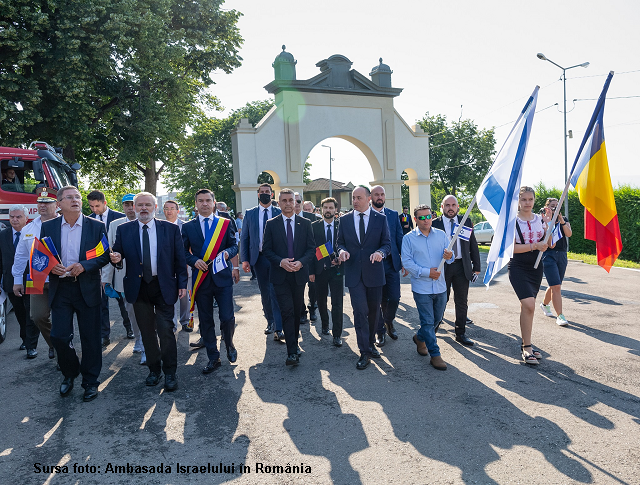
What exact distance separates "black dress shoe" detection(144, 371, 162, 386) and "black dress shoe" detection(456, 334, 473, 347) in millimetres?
3802

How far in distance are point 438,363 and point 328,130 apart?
17.3 meters

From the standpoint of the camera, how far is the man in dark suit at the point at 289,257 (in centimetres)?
571

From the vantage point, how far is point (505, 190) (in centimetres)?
529

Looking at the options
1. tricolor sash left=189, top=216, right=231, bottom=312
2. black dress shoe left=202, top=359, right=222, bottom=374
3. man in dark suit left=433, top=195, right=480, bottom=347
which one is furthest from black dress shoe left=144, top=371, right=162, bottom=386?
man in dark suit left=433, top=195, right=480, bottom=347

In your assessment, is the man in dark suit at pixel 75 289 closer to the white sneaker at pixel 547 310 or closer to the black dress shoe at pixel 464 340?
the black dress shoe at pixel 464 340

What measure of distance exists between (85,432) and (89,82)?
16.2 meters

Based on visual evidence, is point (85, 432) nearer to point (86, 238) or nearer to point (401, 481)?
point (86, 238)

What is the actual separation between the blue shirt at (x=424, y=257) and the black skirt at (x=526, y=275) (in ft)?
2.79

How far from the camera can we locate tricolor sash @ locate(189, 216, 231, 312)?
18.6 ft

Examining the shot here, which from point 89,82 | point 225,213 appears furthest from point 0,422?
point 89,82

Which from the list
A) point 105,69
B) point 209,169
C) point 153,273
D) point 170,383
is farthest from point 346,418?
point 209,169

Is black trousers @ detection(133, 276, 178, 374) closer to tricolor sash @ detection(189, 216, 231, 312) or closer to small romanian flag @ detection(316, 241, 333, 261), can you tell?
tricolor sash @ detection(189, 216, 231, 312)

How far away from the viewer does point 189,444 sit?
378cm

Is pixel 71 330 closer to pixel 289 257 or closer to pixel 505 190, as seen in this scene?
pixel 289 257
